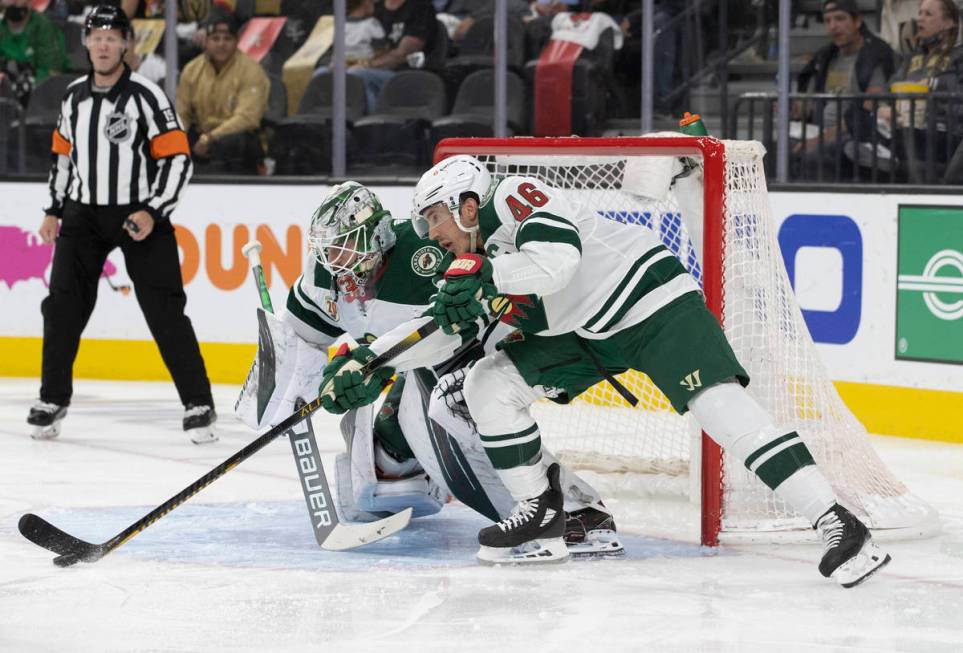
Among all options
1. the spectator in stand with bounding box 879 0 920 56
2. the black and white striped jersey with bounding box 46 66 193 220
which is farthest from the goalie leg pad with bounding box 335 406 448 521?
the spectator in stand with bounding box 879 0 920 56

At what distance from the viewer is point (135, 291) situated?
4.69 m

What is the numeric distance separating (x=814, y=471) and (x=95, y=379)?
3.90m

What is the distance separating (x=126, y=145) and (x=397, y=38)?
1.76 meters

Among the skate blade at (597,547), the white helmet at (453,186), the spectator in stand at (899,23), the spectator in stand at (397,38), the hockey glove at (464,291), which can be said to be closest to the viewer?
the hockey glove at (464,291)

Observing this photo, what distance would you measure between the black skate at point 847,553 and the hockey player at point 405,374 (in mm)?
509

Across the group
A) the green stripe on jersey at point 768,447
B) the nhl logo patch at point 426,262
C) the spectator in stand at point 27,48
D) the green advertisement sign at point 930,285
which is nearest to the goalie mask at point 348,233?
the nhl logo patch at point 426,262

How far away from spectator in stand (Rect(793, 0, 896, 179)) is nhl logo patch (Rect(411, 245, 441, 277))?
233 cm

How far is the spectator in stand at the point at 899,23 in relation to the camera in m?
5.09

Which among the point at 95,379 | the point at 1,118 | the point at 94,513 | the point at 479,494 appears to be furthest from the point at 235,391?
the point at 479,494

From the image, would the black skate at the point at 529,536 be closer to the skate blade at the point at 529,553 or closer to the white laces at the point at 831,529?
the skate blade at the point at 529,553

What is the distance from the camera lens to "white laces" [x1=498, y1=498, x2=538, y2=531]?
120 inches

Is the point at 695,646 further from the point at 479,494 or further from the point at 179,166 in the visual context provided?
the point at 179,166

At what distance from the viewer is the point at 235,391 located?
5.82 m

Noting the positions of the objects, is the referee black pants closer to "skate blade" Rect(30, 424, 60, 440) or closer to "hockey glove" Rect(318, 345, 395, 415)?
"skate blade" Rect(30, 424, 60, 440)
